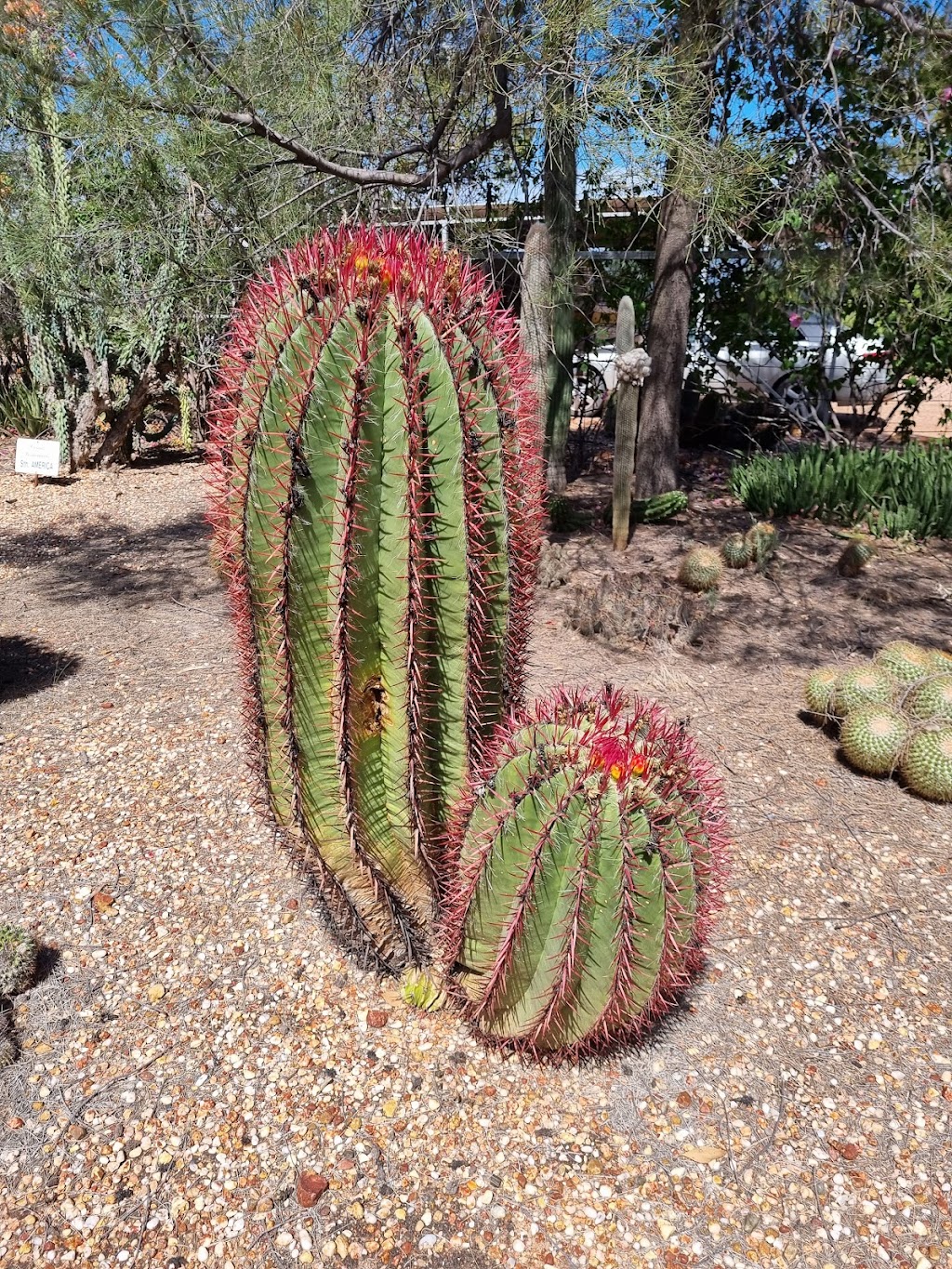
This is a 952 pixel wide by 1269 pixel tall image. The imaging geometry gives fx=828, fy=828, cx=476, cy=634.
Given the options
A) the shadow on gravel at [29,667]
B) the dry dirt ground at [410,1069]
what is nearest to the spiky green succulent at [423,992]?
the dry dirt ground at [410,1069]

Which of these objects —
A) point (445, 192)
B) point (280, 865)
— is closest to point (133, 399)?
point (445, 192)

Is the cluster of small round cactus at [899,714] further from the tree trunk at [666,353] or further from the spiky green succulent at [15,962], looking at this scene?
the tree trunk at [666,353]

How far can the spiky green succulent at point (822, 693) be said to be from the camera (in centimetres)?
344

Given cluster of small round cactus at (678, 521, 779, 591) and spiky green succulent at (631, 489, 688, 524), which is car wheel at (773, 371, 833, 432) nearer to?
Result: spiky green succulent at (631, 489, 688, 524)

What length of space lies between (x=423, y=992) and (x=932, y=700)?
227cm

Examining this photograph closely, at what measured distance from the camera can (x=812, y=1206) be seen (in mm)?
1656

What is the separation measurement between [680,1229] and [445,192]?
5717mm

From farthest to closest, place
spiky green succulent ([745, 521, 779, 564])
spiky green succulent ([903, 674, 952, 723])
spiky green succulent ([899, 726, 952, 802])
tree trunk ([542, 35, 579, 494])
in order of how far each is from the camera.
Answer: spiky green succulent ([745, 521, 779, 564]) < tree trunk ([542, 35, 579, 494]) < spiky green succulent ([903, 674, 952, 723]) < spiky green succulent ([899, 726, 952, 802])

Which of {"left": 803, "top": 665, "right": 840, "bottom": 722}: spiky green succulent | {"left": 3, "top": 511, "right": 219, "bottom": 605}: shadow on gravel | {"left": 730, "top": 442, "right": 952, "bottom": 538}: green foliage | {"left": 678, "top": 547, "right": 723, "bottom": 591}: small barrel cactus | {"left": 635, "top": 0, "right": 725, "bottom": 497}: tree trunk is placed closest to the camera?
{"left": 803, "top": 665, "right": 840, "bottom": 722}: spiky green succulent

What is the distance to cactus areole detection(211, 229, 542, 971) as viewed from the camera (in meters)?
1.63

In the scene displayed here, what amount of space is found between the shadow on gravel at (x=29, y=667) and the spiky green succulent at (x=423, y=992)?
2.48 metres

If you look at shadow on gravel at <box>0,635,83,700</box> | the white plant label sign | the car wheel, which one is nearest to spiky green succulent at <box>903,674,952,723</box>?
shadow on gravel at <box>0,635,83,700</box>

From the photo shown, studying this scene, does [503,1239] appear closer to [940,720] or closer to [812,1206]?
[812,1206]

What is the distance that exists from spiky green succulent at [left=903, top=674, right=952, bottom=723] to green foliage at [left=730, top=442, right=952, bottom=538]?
291 cm
